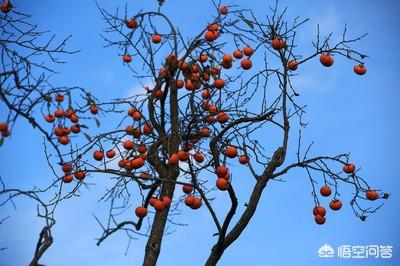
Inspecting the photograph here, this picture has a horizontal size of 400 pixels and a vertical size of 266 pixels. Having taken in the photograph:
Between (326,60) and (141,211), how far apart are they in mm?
2109

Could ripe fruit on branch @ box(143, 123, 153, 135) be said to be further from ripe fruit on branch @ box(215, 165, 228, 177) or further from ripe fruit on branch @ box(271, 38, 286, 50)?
ripe fruit on branch @ box(271, 38, 286, 50)

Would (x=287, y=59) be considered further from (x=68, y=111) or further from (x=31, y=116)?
(x=31, y=116)

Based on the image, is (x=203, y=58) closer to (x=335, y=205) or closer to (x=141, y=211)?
(x=141, y=211)

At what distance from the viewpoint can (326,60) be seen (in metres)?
4.91

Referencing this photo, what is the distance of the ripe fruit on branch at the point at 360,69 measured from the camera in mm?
5086

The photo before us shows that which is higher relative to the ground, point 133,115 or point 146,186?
point 133,115

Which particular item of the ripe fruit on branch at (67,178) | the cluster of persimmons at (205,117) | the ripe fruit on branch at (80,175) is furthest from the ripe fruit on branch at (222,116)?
the ripe fruit on branch at (67,178)

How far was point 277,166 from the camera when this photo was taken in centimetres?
477

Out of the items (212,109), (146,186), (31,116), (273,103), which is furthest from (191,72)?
(31,116)

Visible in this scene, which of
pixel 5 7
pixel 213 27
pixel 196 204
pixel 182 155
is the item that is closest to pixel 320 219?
pixel 196 204

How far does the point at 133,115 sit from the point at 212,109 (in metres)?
0.68

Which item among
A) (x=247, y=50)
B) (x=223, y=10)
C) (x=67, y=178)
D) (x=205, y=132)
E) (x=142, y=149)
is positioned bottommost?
(x=67, y=178)

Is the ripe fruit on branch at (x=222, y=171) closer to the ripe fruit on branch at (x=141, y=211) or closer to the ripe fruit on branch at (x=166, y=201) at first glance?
the ripe fruit on branch at (x=166, y=201)

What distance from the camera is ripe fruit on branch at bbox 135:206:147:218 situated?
163 inches
